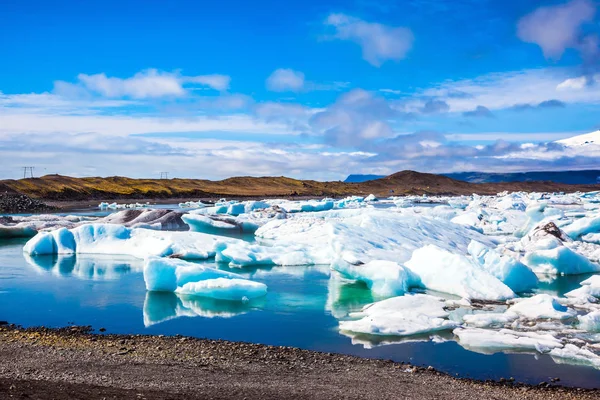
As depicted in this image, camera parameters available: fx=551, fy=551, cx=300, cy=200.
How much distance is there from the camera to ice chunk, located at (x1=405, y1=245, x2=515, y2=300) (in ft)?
34.5

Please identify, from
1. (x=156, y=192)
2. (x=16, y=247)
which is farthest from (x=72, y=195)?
(x=16, y=247)

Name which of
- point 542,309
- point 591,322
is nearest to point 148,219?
point 542,309

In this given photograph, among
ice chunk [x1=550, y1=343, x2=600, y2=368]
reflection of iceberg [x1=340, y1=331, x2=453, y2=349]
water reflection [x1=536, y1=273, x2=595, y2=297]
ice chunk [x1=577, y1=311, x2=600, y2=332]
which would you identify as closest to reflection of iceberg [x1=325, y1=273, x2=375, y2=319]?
reflection of iceberg [x1=340, y1=331, x2=453, y2=349]

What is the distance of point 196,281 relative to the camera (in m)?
11.1

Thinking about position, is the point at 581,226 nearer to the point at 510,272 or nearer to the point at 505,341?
the point at 510,272

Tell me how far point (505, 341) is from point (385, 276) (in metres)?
3.75

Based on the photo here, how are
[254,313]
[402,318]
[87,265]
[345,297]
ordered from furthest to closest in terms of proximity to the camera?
[87,265], [345,297], [254,313], [402,318]

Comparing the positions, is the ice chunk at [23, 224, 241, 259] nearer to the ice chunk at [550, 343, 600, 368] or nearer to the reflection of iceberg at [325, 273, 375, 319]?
the reflection of iceberg at [325, 273, 375, 319]

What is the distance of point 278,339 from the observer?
7.79 meters

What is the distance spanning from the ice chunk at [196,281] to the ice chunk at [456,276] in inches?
138

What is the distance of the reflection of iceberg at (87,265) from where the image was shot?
44.3 ft

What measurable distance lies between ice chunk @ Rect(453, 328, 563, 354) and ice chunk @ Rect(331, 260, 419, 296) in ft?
9.83

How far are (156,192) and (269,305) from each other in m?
55.9

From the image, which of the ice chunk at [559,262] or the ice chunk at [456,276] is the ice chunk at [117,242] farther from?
the ice chunk at [559,262]
